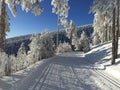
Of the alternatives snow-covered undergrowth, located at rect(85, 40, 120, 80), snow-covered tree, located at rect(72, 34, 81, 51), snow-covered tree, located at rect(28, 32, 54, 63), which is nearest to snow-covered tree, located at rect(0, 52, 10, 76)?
snow-covered undergrowth, located at rect(85, 40, 120, 80)

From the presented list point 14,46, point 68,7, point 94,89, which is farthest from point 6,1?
point 14,46

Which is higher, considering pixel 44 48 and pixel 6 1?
pixel 6 1

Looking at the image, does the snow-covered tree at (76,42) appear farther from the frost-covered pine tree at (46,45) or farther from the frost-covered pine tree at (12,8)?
the frost-covered pine tree at (12,8)

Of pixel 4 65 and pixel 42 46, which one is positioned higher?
pixel 42 46

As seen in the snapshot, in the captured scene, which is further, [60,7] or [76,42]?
[76,42]

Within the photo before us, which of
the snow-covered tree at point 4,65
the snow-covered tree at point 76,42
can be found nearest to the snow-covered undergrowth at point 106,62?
the snow-covered tree at point 4,65

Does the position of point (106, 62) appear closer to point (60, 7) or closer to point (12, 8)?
point (12, 8)

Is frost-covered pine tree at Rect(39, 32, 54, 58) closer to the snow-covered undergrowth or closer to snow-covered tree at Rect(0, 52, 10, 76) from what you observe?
the snow-covered undergrowth

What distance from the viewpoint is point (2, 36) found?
2378 cm

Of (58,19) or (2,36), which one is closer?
(2,36)

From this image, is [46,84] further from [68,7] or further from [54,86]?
[68,7]

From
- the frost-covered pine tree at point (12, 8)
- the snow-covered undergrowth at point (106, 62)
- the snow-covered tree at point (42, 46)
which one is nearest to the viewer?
the snow-covered undergrowth at point (106, 62)

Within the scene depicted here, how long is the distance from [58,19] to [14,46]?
130 m

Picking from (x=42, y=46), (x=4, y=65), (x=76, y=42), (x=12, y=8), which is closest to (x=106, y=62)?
(x=12, y=8)
